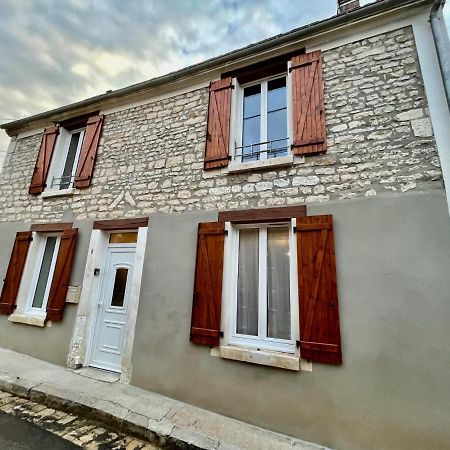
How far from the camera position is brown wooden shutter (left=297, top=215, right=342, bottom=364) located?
7.91 ft

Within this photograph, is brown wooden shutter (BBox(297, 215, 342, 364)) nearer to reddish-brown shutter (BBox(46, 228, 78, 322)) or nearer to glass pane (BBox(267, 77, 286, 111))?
glass pane (BBox(267, 77, 286, 111))

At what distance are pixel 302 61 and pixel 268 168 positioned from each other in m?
1.83

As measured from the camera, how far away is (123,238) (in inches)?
163

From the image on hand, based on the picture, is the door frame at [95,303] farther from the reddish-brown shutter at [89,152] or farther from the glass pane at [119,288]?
the reddish-brown shutter at [89,152]

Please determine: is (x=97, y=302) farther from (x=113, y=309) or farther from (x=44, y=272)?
(x=44, y=272)

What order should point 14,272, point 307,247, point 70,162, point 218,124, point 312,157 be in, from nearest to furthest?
1. point 307,247
2. point 312,157
3. point 218,124
4. point 14,272
5. point 70,162

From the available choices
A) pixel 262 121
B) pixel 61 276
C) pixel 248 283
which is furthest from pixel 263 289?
pixel 61 276

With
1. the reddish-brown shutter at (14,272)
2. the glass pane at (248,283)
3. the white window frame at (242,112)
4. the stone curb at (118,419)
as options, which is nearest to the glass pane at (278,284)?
the glass pane at (248,283)

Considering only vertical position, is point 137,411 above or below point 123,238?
below

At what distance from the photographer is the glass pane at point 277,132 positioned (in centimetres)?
336

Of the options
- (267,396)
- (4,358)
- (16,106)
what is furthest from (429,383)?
(16,106)

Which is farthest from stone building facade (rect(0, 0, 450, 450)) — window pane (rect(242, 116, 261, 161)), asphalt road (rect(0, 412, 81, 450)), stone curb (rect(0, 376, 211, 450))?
asphalt road (rect(0, 412, 81, 450))

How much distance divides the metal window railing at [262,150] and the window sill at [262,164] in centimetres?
27

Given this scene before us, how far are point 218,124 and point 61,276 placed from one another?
13.0ft
